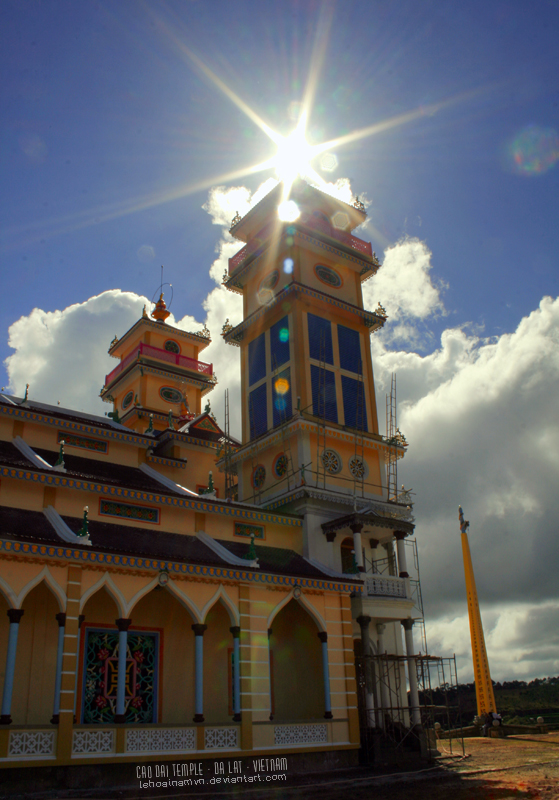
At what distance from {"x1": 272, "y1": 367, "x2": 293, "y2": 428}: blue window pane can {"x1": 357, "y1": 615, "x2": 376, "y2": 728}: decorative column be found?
31.4 ft

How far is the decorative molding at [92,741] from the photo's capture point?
14539 millimetres

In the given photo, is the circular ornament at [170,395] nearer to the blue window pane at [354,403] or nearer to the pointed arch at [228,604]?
the blue window pane at [354,403]

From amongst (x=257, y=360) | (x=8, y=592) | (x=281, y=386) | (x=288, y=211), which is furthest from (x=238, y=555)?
(x=288, y=211)

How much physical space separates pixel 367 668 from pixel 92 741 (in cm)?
1031

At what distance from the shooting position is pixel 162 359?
127 ft

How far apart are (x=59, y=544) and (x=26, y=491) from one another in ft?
11.3

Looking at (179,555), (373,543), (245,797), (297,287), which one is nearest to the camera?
(245,797)

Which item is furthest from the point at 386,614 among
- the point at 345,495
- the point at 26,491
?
the point at 26,491

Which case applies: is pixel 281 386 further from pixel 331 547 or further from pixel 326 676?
pixel 326 676

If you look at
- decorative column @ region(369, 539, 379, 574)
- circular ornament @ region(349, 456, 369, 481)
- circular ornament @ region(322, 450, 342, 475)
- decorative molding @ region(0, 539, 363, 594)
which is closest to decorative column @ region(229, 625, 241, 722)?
decorative molding @ region(0, 539, 363, 594)

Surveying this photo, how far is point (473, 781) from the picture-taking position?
658 inches

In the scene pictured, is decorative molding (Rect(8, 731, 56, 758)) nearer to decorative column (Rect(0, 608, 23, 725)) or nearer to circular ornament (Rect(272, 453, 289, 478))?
decorative column (Rect(0, 608, 23, 725))

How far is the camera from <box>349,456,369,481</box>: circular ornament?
28219mm

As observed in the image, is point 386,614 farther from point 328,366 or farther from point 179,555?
point 328,366
